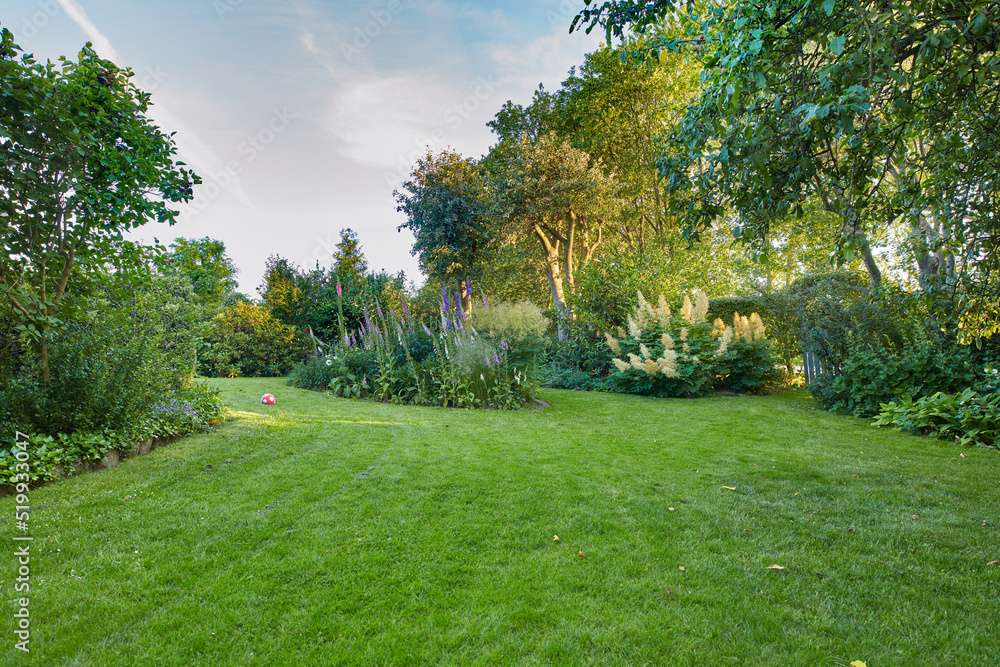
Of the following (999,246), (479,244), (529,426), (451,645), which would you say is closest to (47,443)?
(451,645)

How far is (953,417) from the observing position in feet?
15.7

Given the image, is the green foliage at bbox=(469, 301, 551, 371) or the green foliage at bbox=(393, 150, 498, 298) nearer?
the green foliage at bbox=(469, 301, 551, 371)

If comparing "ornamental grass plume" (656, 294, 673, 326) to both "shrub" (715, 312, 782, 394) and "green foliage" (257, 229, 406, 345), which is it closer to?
"shrub" (715, 312, 782, 394)

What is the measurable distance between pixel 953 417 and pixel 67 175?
27.9 ft

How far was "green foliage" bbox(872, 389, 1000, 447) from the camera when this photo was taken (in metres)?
4.47

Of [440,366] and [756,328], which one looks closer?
[440,366]

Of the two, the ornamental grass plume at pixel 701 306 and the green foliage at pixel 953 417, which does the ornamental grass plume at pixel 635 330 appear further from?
the green foliage at pixel 953 417

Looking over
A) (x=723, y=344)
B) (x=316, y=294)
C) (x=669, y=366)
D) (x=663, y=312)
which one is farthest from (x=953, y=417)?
(x=316, y=294)

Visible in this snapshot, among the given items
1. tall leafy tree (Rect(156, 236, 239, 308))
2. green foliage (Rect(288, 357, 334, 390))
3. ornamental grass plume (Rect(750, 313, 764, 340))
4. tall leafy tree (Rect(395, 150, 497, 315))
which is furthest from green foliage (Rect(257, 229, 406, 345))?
ornamental grass plume (Rect(750, 313, 764, 340))

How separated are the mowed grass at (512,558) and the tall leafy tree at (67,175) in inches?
61.5

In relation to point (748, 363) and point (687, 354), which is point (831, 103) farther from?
point (748, 363)

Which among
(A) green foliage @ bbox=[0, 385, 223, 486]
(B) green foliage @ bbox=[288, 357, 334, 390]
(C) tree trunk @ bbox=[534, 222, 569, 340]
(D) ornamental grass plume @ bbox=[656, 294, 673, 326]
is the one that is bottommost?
(A) green foliage @ bbox=[0, 385, 223, 486]

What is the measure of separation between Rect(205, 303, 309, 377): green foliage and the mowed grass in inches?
439

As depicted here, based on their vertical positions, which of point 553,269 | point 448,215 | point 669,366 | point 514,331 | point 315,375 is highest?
point 448,215
